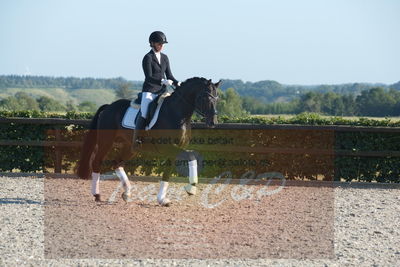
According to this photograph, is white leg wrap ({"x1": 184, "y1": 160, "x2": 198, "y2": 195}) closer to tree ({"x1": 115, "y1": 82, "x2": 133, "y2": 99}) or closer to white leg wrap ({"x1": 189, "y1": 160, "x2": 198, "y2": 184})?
white leg wrap ({"x1": 189, "y1": 160, "x2": 198, "y2": 184})

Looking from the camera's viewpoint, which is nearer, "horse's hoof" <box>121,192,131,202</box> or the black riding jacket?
the black riding jacket

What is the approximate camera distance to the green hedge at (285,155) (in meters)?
13.7

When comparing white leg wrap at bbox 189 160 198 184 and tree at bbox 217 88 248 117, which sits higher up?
white leg wrap at bbox 189 160 198 184

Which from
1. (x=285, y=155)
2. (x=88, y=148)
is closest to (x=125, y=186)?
(x=88, y=148)

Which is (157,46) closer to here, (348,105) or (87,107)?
(348,105)

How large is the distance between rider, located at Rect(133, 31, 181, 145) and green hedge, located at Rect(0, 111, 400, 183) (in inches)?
158

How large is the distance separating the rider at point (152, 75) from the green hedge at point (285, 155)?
401 cm

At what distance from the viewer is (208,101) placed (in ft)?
30.4

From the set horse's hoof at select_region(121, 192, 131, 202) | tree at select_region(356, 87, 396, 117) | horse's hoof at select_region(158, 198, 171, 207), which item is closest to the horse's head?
horse's hoof at select_region(158, 198, 171, 207)

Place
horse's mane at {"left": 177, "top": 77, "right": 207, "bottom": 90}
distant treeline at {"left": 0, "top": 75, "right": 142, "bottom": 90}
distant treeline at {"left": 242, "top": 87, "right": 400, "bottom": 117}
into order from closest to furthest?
1. horse's mane at {"left": 177, "top": 77, "right": 207, "bottom": 90}
2. distant treeline at {"left": 242, "top": 87, "right": 400, "bottom": 117}
3. distant treeline at {"left": 0, "top": 75, "right": 142, "bottom": 90}

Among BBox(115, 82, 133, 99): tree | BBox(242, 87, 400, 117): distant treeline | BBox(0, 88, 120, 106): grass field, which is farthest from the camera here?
BBox(0, 88, 120, 106): grass field

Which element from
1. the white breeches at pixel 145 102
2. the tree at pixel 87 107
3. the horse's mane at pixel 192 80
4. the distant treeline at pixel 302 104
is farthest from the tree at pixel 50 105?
the horse's mane at pixel 192 80

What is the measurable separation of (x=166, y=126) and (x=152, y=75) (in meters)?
0.92

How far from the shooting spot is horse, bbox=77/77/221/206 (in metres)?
9.38
